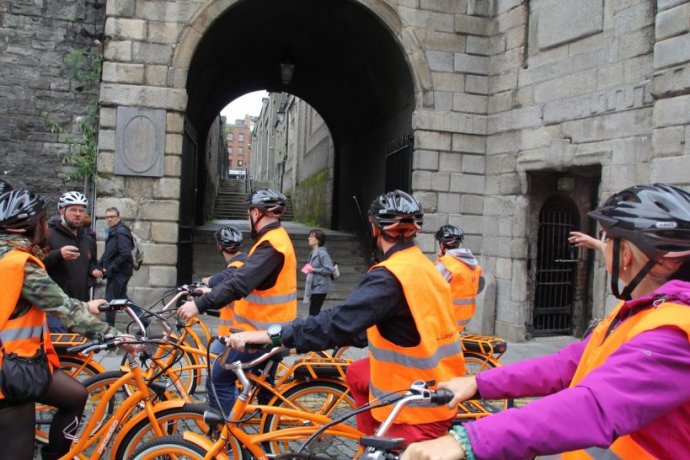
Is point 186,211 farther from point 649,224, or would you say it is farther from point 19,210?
point 649,224

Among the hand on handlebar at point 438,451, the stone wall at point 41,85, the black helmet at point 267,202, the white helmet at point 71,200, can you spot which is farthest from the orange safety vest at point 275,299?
the stone wall at point 41,85

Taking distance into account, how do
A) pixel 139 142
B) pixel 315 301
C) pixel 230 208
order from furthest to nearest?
pixel 230 208 < pixel 315 301 < pixel 139 142

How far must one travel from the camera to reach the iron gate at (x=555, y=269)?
8.95 m

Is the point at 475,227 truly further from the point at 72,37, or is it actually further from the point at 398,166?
the point at 72,37

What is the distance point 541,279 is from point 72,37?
27.9 feet

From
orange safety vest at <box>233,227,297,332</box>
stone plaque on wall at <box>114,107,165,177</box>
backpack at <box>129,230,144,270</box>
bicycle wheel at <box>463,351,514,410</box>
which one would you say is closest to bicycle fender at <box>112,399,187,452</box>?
orange safety vest at <box>233,227,297,332</box>

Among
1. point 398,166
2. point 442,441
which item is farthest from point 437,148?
point 442,441

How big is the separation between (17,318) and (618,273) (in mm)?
2613

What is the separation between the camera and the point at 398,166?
1030 cm

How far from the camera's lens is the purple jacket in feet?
4.05

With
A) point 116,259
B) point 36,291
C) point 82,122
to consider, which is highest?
point 82,122

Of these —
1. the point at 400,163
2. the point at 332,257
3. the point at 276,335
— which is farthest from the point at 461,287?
the point at 332,257

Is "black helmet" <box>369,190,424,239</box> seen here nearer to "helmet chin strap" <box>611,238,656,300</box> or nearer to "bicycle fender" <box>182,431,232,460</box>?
"helmet chin strap" <box>611,238,656,300</box>

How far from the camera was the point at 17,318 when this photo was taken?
2699 millimetres
